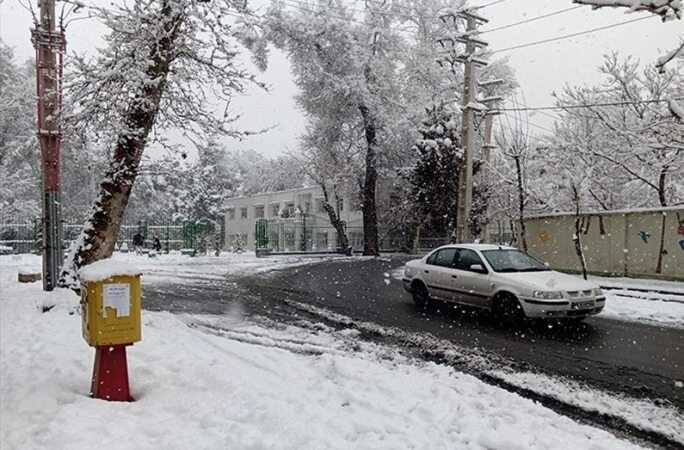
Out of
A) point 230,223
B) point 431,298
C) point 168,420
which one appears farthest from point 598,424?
point 230,223

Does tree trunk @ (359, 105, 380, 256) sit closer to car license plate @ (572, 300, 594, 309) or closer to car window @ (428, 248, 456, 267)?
car window @ (428, 248, 456, 267)

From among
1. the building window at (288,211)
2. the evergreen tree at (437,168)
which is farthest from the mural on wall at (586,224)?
the building window at (288,211)

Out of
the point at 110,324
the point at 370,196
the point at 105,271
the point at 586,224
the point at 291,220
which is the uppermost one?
the point at 370,196

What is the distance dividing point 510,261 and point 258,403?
24.7 feet

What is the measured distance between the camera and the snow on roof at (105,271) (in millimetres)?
5195

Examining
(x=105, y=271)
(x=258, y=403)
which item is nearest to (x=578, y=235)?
(x=258, y=403)

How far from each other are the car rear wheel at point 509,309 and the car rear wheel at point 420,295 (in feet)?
7.28

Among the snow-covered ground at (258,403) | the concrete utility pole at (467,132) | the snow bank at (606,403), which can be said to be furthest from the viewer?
the concrete utility pole at (467,132)

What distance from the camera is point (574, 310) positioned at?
32.4 feet

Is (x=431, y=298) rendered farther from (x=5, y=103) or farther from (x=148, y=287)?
(x=5, y=103)

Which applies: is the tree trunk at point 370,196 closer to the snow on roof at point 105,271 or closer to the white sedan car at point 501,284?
the white sedan car at point 501,284

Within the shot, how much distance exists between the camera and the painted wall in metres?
16.8

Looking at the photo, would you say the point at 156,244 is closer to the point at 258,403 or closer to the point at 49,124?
the point at 49,124

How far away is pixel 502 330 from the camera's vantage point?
986 cm
